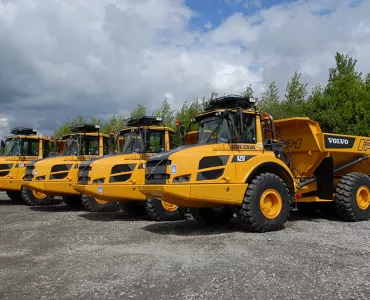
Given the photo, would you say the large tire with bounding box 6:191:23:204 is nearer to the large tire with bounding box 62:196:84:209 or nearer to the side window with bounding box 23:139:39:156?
the side window with bounding box 23:139:39:156

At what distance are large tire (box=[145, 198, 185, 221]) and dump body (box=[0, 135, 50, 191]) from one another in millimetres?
6925

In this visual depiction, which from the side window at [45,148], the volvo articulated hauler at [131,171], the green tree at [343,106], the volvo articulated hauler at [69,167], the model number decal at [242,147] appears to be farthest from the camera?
the green tree at [343,106]

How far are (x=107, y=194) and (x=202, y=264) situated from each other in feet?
17.3

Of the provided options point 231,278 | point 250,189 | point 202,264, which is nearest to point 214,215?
point 250,189

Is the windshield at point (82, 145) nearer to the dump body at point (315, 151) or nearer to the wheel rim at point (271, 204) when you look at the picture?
the dump body at point (315, 151)

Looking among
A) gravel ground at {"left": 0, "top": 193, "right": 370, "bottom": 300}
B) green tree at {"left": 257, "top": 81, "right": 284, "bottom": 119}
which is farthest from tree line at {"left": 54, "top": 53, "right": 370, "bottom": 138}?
gravel ground at {"left": 0, "top": 193, "right": 370, "bottom": 300}

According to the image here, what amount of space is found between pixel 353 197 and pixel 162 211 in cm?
448

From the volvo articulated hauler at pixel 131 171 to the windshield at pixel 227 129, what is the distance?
8.18ft

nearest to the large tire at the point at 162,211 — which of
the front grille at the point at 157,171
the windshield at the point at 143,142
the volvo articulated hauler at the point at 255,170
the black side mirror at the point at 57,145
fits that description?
the volvo articulated hauler at the point at 255,170

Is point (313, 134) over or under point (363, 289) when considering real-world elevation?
over

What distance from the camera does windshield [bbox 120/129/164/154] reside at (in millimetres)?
11516

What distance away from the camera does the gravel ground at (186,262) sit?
4.82 metres

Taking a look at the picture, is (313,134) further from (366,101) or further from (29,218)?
(366,101)

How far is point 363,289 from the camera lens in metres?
4.75
